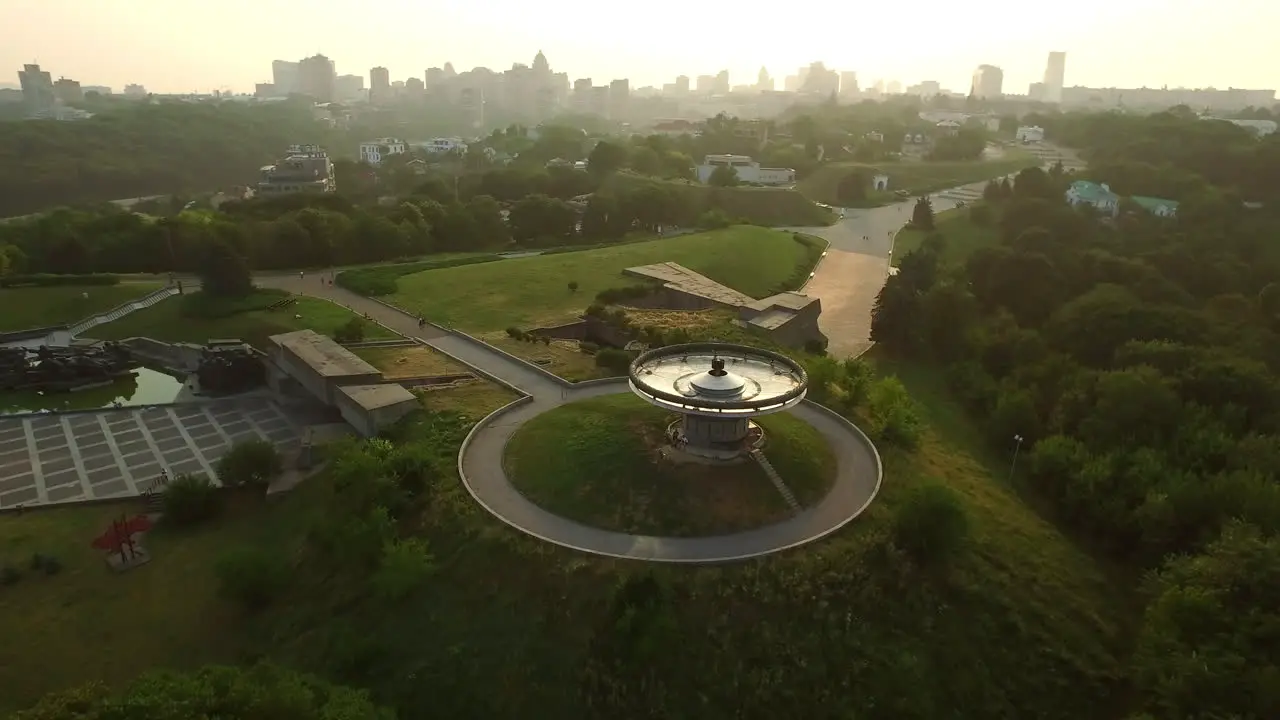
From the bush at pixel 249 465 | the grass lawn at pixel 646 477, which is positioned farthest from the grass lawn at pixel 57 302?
the grass lawn at pixel 646 477

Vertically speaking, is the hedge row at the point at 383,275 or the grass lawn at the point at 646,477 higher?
the hedge row at the point at 383,275

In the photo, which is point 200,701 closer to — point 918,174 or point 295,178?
point 295,178

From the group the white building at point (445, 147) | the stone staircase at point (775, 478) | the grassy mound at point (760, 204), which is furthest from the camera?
the white building at point (445, 147)

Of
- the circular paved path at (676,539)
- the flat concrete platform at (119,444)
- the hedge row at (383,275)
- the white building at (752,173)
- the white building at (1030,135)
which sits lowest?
the flat concrete platform at (119,444)

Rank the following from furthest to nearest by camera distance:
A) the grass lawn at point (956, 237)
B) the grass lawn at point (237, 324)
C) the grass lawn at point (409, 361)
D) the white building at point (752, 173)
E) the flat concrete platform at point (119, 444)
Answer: the white building at point (752, 173)
the grass lawn at point (956, 237)
the grass lawn at point (237, 324)
the grass lawn at point (409, 361)
the flat concrete platform at point (119, 444)

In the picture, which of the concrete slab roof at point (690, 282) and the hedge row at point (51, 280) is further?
the concrete slab roof at point (690, 282)

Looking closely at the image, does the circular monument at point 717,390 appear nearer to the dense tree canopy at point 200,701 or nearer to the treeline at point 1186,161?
the dense tree canopy at point 200,701
